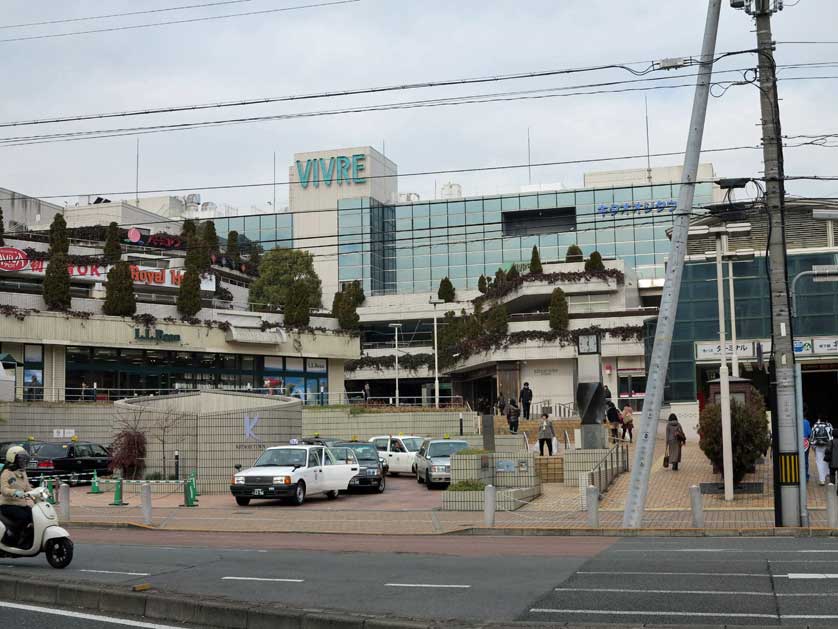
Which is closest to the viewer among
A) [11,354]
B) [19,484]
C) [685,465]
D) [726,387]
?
[19,484]

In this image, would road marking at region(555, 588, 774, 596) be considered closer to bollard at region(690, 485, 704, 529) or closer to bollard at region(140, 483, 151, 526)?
bollard at region(690, 485, 704, 529)

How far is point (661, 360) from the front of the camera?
2081cm

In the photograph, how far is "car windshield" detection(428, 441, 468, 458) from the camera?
32344mm

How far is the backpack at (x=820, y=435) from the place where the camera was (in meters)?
26.7

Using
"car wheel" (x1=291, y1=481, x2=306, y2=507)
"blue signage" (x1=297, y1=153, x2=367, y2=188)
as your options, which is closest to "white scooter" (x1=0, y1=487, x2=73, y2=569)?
"car wheel" (x1=291, y1=481, x2=306, y2=507)

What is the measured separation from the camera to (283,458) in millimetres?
28422

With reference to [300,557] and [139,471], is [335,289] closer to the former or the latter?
[139,471]

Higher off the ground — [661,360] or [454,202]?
[454,202]

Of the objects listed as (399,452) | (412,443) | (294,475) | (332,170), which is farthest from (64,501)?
(332,170)

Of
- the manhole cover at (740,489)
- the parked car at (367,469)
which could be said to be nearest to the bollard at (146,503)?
the parked car at (367,469)

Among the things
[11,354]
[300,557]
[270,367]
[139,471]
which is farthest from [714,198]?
[300,557]

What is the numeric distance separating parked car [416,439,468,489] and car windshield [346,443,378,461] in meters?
1.62

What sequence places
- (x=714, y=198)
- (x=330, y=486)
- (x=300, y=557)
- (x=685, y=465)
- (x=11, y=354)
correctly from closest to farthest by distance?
1. (x=300, y=557)
2. (x=330, y=486)
3. (x=685, y=465)
4. (x=11, y=354)
5. (x=714, y=198)

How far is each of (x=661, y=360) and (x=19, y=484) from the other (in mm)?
12342
